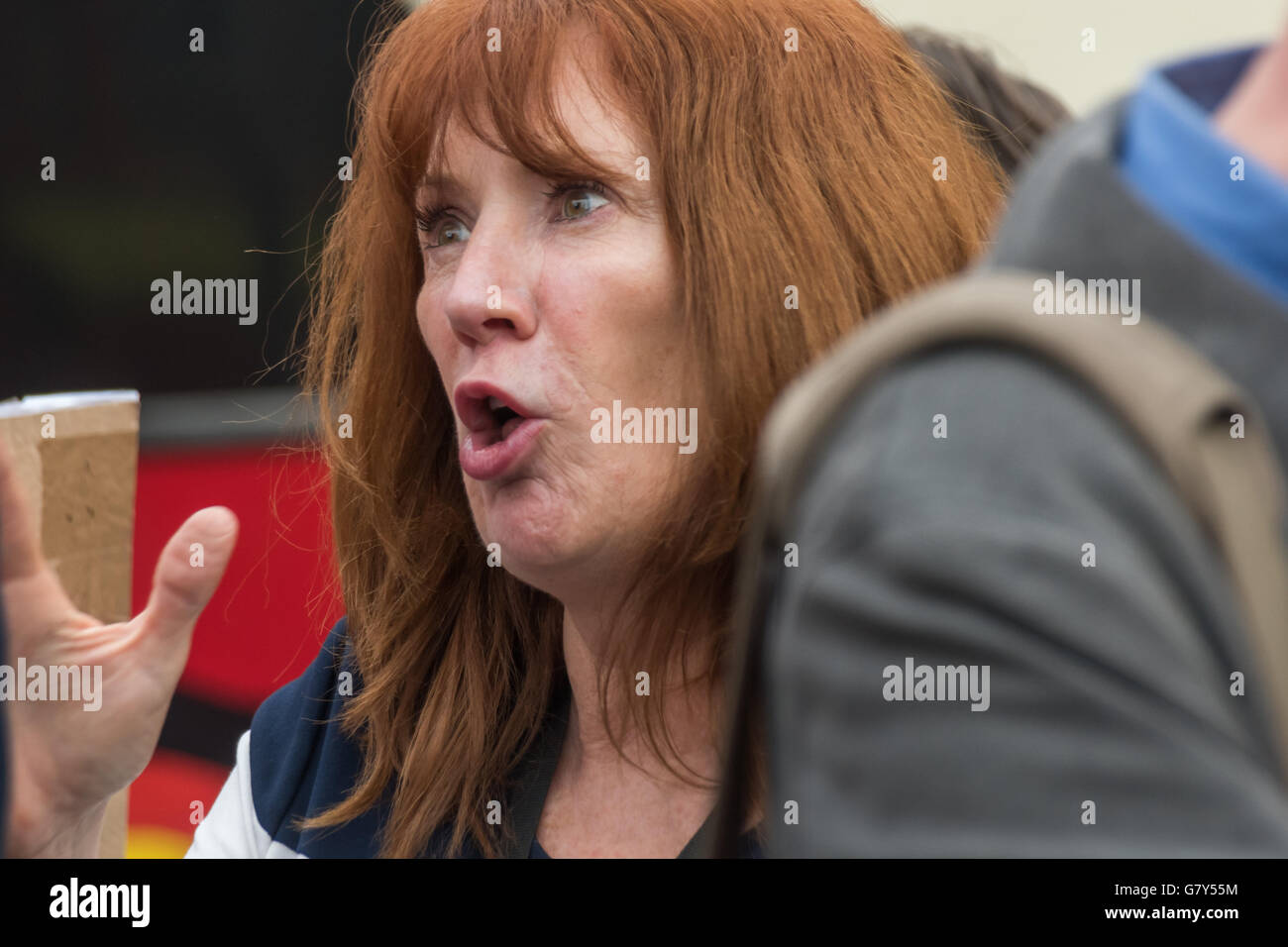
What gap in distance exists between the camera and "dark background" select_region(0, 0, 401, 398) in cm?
413

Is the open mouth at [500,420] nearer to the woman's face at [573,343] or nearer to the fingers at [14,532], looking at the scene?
the woman's face at [573,343]

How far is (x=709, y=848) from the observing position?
3.34ft

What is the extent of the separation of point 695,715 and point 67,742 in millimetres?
855

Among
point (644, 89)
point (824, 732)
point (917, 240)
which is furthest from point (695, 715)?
point (824, 732)

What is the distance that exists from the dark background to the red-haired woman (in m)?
2.12

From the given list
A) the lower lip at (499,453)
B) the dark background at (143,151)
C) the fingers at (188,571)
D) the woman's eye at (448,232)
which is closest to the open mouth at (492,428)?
the lower lip at (499,453)

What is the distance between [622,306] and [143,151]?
8.97 ft

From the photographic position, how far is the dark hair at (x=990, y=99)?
261cm

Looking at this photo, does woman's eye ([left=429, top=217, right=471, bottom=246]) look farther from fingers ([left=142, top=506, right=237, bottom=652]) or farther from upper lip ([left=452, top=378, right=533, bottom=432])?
fingers ([left=142, top=506, right=237, bottom=652])

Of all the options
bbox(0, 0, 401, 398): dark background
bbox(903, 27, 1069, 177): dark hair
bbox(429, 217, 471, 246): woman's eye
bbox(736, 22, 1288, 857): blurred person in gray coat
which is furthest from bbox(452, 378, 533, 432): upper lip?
bbox(0, 0, 401, 398): dark background

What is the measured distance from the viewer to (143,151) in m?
4.14

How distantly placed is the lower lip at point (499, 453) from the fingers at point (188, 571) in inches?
15.9

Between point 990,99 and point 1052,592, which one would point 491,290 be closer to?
point 990,99

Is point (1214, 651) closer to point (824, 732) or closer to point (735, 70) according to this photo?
point (824, 732)
